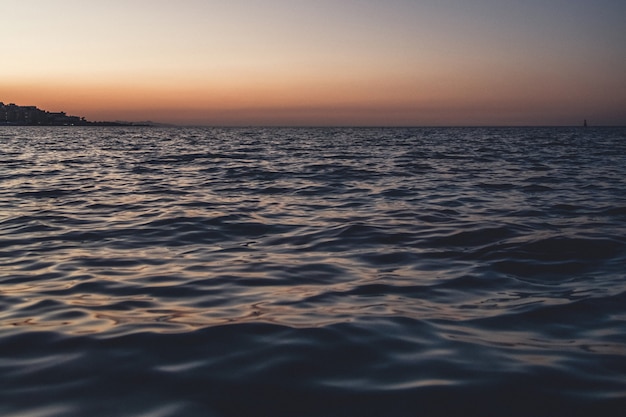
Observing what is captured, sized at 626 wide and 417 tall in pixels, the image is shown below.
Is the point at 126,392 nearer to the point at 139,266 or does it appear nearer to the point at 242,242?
the point at 139,266

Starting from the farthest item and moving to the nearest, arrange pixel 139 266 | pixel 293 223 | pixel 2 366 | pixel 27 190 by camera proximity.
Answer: pixel 27 190
pixel 293 223
pixel 139 266
pixel 2 366

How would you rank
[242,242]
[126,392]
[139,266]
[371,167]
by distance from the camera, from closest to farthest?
[126,392] < [139,266] < [242,242] < [371,167]

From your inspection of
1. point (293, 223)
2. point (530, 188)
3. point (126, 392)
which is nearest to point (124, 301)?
point (126, 392)

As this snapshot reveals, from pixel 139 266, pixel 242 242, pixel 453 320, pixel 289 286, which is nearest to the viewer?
pixel 453 320

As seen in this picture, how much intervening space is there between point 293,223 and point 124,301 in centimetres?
488

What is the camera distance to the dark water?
3.19 m

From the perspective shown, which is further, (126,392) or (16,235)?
(16,235)

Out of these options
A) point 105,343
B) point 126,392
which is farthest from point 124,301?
point 126,392

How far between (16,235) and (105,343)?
18.4 ft

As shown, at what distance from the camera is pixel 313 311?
4867 millimetres

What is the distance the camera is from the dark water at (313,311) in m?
3.19

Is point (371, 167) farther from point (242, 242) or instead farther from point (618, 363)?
point (618, 363)

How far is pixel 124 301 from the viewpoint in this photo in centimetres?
514

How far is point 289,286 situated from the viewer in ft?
18.8
